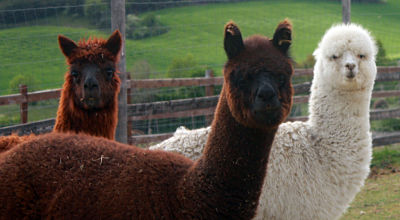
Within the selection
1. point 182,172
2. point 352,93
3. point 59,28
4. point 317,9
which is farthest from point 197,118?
point 317,9

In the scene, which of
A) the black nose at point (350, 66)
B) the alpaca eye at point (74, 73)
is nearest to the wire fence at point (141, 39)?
the black nose at point (350, 66)

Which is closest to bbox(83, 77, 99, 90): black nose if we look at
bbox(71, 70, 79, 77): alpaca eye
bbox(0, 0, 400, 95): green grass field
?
bbox(71, 70, 79, 77): alpaca eye

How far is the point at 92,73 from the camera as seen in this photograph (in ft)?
15.2

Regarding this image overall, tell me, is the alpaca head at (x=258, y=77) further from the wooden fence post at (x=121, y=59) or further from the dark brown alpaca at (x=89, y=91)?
the wooden fence post at (x=121, y=59)

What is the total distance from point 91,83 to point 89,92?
0.09 m

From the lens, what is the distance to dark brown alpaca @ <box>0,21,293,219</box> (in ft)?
8.75

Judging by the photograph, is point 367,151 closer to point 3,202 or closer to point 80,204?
point 80,204

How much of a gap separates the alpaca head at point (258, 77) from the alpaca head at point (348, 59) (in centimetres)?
222

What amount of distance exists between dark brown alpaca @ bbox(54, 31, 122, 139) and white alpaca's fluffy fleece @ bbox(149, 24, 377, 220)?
686 mm

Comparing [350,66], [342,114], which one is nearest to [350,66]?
[350,66]

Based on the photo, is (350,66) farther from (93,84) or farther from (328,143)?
(93,84)

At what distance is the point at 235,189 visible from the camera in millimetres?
2684

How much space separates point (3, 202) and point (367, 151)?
3358mm

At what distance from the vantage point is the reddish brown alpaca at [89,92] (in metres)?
4.58
